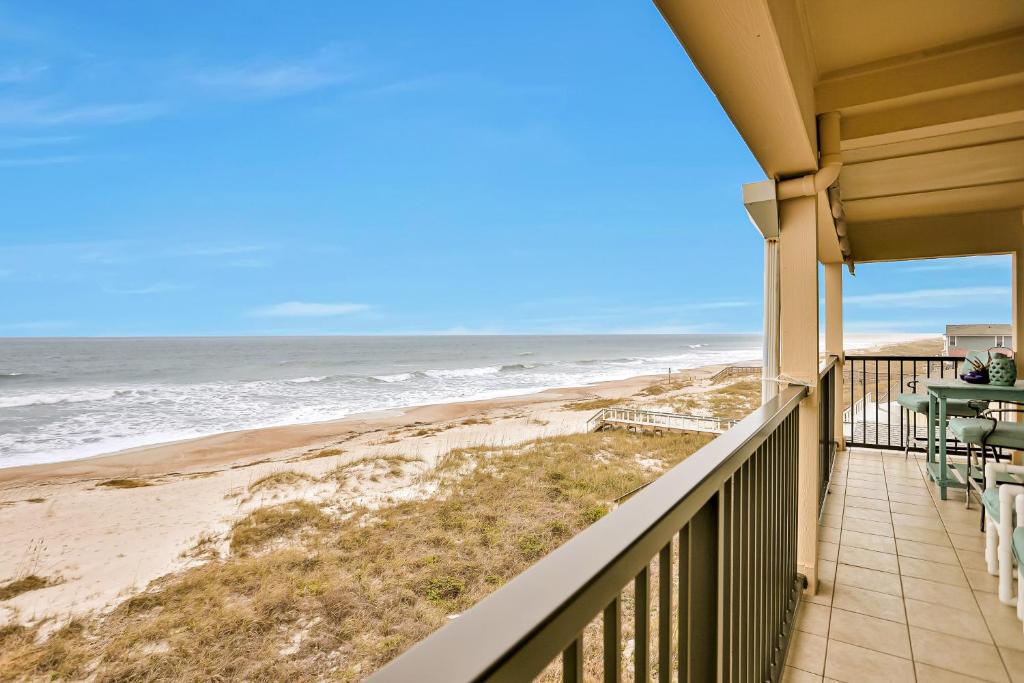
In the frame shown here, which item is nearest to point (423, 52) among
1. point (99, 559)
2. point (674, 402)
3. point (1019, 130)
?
point (674, 402)

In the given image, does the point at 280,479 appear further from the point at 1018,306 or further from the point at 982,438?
the point at 1018,306

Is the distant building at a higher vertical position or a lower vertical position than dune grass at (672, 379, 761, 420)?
higher

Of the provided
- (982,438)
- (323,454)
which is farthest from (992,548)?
(323,454)

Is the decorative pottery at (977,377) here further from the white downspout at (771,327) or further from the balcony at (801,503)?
the white downspout at (771,327)

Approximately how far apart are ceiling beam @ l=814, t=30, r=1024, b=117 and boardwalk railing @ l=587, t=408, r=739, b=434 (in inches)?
410

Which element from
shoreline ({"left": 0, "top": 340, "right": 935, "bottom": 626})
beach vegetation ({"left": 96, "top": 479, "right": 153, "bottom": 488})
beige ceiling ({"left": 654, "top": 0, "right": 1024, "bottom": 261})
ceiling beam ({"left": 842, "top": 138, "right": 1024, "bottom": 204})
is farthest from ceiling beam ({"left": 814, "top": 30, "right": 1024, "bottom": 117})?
beach vegetation ({"left": 96, "top": 479, "right": 153, "bottom": 488})

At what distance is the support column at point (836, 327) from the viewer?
4.18m

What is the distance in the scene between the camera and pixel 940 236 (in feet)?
14.2

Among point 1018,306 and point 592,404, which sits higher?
point 1018,306

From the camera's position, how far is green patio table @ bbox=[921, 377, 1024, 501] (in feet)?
9.45

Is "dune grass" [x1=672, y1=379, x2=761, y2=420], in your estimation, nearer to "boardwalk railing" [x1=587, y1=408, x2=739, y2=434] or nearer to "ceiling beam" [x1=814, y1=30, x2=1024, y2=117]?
"boardwalk railing" [x1=587, y1=408, x2=739, y2=434]

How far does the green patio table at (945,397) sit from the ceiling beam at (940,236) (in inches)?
68.3

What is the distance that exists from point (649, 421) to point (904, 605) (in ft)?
35.5

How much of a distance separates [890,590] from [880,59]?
7.14 feet
